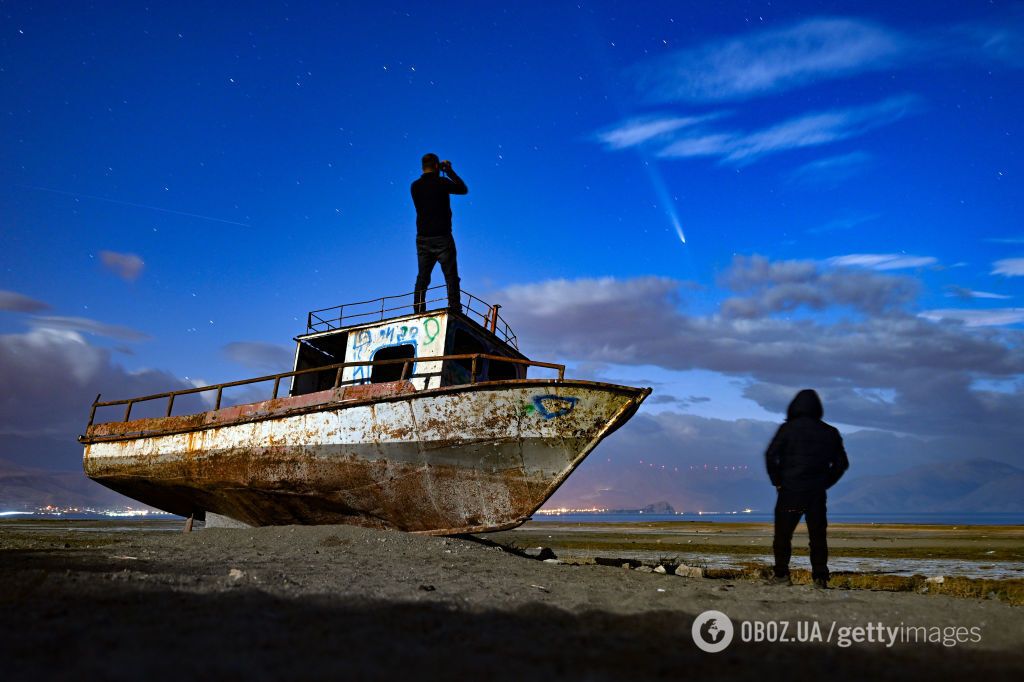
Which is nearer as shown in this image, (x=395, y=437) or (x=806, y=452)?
(x=806, y=452)

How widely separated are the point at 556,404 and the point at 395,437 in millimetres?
2799

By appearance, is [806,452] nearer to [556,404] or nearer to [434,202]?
[556,404]

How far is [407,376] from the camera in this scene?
1003 cm

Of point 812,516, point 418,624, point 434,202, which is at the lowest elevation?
point 418,624

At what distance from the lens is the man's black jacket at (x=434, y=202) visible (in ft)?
40.7

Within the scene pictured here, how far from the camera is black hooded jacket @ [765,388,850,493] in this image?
652cm

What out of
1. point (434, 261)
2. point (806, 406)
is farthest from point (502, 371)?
point (806, 406)

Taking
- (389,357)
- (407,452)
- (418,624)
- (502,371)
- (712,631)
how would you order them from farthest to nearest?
(502,371) < (389,357) < (407,452) < (712,631) < (418,624)

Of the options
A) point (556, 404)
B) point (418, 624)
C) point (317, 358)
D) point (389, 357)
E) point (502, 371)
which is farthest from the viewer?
point (317, 358)

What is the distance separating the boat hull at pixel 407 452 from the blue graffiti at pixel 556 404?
2cm

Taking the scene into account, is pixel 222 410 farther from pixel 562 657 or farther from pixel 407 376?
pixel 562 657

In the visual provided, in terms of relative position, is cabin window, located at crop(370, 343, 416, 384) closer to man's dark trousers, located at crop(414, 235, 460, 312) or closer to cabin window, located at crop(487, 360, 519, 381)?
man's dark trousers, located at crop(414, 235, 460, 312)

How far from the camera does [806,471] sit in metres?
6.53

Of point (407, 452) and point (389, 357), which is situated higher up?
point (389, 357)
